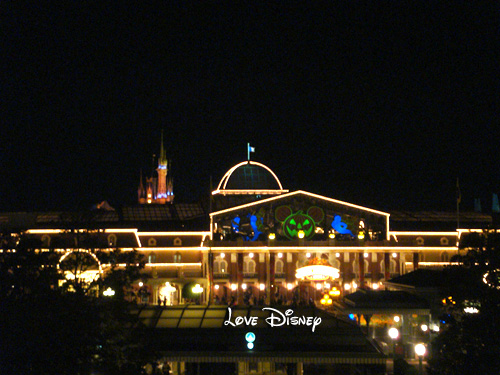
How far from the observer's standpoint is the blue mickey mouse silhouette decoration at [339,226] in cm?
6456

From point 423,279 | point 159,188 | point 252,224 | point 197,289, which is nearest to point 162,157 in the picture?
point 159,188

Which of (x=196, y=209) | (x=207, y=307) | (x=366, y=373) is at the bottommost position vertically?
(x=366, y=373)

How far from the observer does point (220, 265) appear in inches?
2516

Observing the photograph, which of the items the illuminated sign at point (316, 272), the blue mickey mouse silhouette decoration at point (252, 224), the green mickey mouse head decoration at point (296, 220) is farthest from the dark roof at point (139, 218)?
the illuminated sign at point (316, 272)

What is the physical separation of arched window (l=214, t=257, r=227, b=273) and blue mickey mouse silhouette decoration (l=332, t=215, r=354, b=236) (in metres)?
10.3

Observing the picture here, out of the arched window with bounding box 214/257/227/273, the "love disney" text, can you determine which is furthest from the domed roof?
the "love disney" text

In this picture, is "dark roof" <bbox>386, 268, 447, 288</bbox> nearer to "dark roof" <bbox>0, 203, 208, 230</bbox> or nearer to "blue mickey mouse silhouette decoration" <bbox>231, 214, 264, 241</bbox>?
"blue mickey mouse silhouette decoration" <bbox>231, 214, 264, 241</bbox>

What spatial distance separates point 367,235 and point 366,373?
27984 millimetres

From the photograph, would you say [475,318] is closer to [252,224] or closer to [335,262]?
[335,262]

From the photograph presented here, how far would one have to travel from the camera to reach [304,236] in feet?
210

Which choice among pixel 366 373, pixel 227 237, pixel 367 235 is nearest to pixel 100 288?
pixel 366 373

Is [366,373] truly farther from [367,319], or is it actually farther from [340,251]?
[340,251]

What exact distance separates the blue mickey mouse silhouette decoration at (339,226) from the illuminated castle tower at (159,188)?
8036 centimetres

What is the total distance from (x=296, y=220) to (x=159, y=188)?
90.0m
